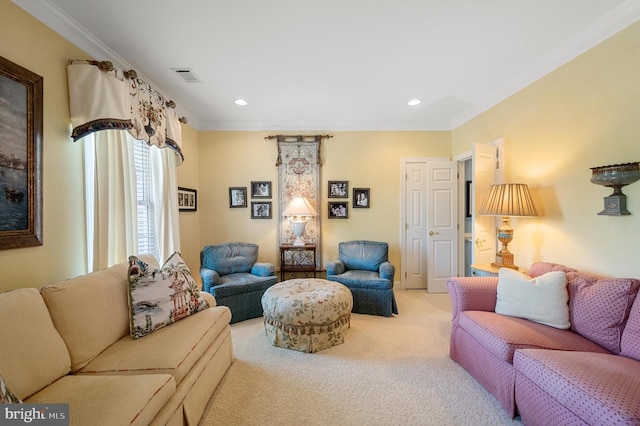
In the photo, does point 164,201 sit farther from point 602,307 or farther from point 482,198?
point 602,307

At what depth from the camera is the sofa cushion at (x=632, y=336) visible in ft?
4.94

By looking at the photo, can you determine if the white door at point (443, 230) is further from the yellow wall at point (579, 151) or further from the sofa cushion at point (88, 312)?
the sofa cushion at point (88, 312)

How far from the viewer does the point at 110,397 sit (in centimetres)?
116

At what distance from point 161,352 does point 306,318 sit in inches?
46.8

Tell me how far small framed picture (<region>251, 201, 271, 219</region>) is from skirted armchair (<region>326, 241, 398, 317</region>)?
4.29 ft

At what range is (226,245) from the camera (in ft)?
11.7

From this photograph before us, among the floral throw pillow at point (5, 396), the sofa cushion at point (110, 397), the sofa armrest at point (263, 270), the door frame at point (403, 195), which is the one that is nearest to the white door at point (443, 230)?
the door frame at point (403, 195)

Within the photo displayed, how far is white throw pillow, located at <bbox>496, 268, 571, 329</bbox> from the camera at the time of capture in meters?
1.86

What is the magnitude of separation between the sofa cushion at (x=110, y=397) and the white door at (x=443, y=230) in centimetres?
376

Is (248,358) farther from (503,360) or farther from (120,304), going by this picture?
(503,360)

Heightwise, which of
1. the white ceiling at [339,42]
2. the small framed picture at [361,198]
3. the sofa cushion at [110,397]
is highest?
the white ceiling at [339,42]

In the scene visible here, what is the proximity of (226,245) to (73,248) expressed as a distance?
1702 mm

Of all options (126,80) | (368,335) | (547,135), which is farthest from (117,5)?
(547,135)

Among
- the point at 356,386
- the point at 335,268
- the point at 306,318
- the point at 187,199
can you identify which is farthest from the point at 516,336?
the point at 187,199
